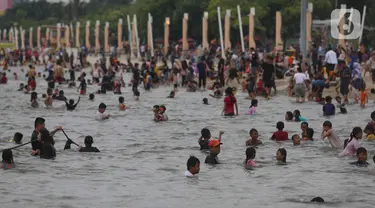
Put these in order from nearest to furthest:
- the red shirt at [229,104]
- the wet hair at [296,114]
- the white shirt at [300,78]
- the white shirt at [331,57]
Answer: the wet hair at [296,114] < the red shirt at [229,104] < the white shirt at [300,78] < the white shirt at [331,57]

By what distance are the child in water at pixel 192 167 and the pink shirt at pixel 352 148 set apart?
3.75m

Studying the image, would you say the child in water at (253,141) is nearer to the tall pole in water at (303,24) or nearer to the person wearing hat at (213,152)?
the person wearing hat at (213,152)

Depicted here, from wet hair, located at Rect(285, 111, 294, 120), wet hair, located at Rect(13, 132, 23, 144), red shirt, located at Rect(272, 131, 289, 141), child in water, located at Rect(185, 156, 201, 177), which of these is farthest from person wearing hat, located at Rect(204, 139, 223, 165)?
wet hair, located at Rect(285, 111, 294, 120)

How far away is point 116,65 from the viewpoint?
4816cm

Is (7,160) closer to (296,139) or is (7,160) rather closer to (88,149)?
(88,149)

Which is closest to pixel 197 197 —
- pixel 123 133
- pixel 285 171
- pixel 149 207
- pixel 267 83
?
pixel 149 207

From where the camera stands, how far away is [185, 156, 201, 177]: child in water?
57.8ft

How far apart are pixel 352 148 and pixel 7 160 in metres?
6.93

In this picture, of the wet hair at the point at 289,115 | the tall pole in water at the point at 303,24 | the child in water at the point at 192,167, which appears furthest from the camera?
the tall pole in water at the point at 303,24

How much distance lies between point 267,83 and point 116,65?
14.3 metres

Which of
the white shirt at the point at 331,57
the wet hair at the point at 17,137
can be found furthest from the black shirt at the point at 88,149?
the white shirt at the point at 331,57

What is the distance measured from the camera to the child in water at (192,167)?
694 inches

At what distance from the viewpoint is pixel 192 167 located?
17688mm

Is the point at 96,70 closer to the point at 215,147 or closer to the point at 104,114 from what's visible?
the point at 104,114
